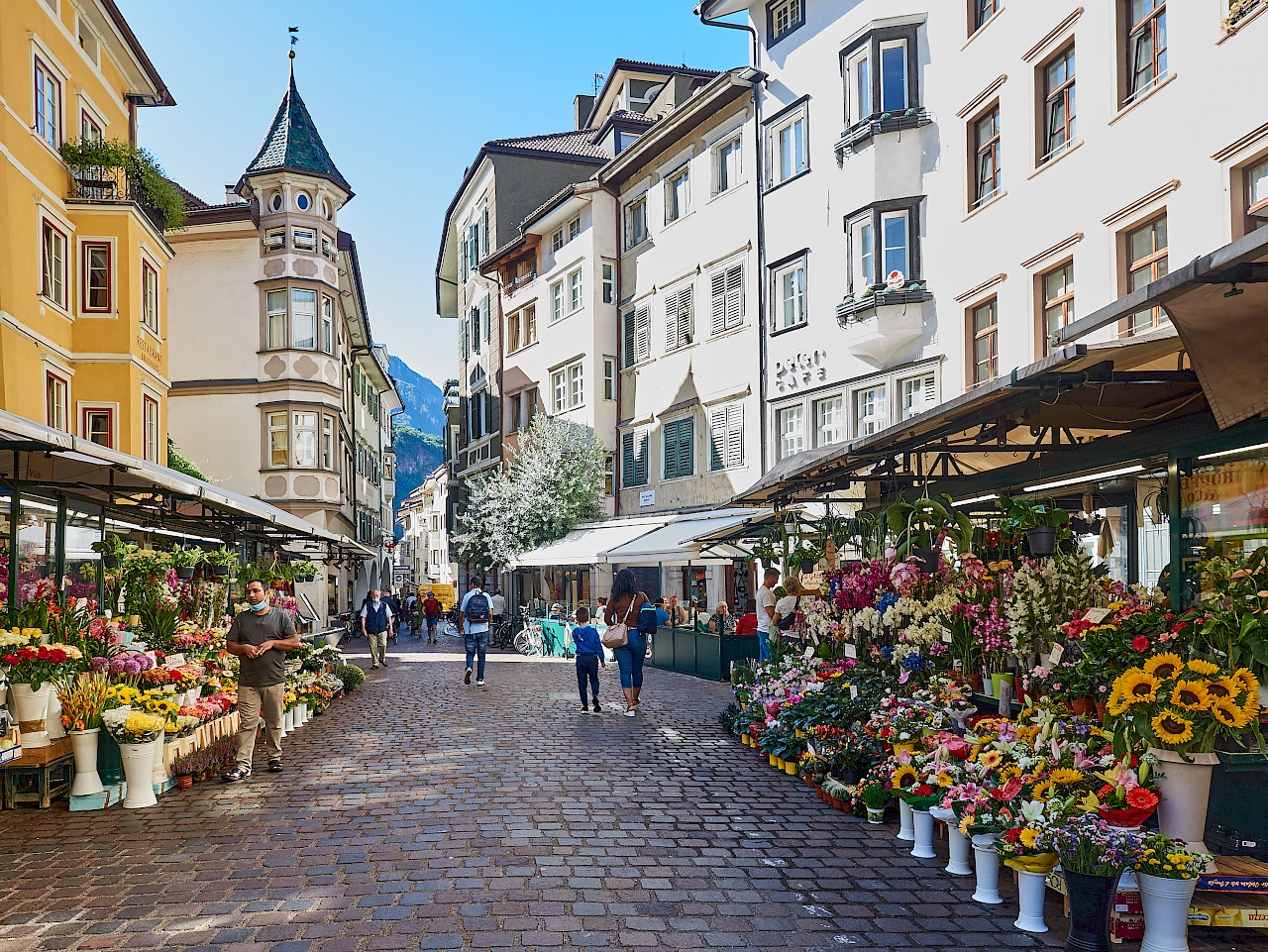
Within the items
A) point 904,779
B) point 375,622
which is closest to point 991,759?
point 904,779

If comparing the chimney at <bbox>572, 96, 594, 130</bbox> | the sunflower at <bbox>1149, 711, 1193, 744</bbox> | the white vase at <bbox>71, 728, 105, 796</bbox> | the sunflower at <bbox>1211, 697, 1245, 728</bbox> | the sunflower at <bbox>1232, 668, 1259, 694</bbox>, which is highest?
the chimney at <bbox>572, 96, 594, 130</bbox>

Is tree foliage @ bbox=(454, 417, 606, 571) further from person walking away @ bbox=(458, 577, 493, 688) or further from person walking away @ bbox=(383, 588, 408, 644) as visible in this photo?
person walking away @ bbox=(458, 577, 493, 688)

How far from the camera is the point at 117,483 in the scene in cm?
1248

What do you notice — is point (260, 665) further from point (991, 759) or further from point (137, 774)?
point (991, 759)

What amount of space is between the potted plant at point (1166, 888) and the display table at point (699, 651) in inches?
513

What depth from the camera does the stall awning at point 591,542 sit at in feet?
90.2

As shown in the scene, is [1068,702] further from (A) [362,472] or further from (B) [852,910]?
(A) [362,472]

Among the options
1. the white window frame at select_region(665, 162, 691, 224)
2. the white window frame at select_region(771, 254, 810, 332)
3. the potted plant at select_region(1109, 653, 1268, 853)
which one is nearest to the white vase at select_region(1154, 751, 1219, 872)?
the potted plant at select_region(1109, 653, 1268, 853)

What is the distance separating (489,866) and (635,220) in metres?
29.2

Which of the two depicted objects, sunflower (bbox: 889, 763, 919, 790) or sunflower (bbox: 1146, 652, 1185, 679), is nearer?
sunflower (bbox: 1146, 652, 1185, 679)

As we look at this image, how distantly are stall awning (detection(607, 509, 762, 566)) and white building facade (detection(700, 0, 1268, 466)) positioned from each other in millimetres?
2704

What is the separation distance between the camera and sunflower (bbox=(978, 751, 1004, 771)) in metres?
6.93

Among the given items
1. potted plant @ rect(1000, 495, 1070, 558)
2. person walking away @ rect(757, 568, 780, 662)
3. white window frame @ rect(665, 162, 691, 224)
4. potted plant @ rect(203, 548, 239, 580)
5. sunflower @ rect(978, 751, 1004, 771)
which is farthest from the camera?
white window frame @ rect(665, 162, 691, 224)

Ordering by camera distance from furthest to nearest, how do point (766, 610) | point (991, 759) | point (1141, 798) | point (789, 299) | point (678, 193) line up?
point (678, 193) → point (789, 299) → point (766, 610) → point (991, 759) → point (1141, 798)
